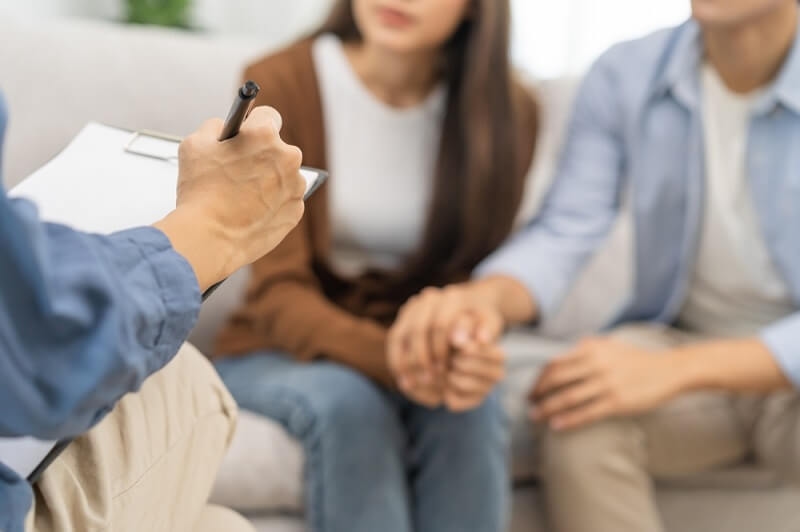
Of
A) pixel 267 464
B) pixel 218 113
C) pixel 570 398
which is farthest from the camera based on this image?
pixel 570 398

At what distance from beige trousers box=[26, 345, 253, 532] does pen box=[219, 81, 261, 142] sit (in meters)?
0.20

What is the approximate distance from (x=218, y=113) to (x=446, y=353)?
0.43 m

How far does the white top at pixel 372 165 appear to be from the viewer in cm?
115

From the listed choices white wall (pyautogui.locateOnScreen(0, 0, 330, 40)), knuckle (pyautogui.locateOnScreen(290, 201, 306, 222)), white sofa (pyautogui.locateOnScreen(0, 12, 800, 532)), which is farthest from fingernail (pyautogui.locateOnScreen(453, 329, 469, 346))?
white wall (pyautogui.locateOnScreen(0, 0, 330, 40))

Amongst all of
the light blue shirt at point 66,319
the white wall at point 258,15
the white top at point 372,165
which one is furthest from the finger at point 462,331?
the white wall at point 258,15

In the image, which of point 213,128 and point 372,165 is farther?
point 372,165

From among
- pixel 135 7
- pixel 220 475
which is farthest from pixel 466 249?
pixel 135 7

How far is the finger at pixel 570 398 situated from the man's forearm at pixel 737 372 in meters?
0.09

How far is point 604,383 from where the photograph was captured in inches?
40.2

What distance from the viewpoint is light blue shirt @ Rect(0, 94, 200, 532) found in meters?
0.37

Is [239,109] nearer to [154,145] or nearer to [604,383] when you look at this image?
[154,145]

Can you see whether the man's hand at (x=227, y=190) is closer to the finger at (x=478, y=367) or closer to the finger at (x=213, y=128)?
the finger at (x=213, y=128)

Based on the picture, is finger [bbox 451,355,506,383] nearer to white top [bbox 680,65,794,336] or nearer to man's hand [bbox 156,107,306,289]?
white top [bbox 680,65,794,336]

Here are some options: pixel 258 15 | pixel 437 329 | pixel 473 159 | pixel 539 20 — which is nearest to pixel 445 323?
pixel 437 329
